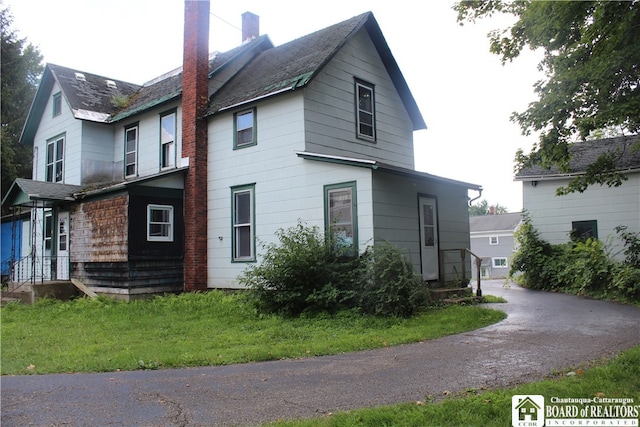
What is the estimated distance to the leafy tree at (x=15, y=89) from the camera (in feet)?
94.8

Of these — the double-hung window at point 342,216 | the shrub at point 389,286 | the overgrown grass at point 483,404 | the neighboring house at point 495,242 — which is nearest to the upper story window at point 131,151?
the double-hung window at point 342,216

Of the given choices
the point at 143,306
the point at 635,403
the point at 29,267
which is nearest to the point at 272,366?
the point at 635,403

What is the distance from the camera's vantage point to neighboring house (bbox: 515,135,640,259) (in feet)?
59.2

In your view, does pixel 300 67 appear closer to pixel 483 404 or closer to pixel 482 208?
pixel 483 404

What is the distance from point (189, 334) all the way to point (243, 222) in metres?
5.65

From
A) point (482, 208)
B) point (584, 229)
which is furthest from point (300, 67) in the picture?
point (482, 208)

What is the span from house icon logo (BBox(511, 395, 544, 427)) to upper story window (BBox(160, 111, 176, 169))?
14081 millimetres

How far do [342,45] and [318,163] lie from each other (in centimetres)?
438

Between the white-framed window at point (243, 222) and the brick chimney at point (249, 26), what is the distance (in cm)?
824

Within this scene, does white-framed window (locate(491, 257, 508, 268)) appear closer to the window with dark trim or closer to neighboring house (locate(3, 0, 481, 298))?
the window with dark trim

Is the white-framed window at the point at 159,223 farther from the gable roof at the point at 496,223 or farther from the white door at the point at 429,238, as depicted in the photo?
the gable roof at the point at 496,223

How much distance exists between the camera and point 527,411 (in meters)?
4.35

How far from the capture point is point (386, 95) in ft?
54.7

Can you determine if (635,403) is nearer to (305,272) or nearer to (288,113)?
(305,272)
